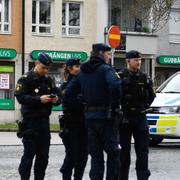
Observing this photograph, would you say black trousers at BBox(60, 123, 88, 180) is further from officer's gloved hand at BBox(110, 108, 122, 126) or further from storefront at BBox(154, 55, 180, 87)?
storefront at BBox(154, 55, 180, 87)

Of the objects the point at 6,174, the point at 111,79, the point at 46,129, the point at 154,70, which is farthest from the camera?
the point at 154,70

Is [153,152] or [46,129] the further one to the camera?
[153,152]

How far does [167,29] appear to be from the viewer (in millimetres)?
36938

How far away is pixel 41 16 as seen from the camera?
34438 mm

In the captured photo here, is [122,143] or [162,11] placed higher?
[162,11]

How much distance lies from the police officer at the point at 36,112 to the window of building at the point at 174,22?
91.7 ft

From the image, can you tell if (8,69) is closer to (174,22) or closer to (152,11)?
(152,11)

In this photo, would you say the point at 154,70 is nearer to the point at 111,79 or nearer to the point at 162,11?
the point at 162,11

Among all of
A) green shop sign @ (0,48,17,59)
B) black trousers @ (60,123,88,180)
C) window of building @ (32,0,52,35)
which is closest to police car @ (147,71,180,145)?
black trousers @ (60,123,88,180)

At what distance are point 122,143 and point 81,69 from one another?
143 centimetres

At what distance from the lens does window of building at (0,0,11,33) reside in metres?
33.2

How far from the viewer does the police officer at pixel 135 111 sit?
389 inches

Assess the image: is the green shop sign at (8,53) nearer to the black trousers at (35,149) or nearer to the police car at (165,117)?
the police car at (165,117)

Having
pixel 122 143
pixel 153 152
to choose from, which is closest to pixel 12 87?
→ pixel 153 152
